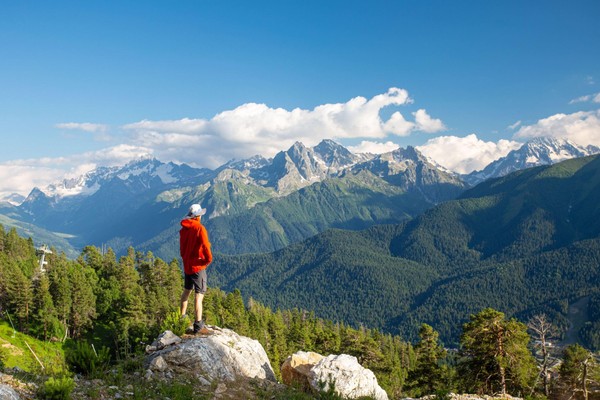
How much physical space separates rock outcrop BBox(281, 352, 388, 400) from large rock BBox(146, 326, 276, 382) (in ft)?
6.54

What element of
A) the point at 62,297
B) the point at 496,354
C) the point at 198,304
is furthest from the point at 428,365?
the point at 62,297

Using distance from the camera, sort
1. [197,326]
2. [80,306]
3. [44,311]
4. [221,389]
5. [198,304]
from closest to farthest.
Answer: [221,389] → [198,304] → [197,326] → [44,311] → [80,306]

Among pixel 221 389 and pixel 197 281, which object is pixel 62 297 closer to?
pixel 197 281

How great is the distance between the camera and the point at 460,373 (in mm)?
38281

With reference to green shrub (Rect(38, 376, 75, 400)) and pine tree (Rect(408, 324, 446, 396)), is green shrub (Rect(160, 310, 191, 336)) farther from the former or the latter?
pine tree (Rect(408, 324, 446, 396))

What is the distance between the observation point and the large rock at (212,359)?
49.6 ft

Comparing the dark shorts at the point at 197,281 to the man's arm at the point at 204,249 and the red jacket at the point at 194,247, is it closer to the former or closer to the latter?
the red jacket at the point at 194,247

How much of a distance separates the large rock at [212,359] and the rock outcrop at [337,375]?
6.54ft

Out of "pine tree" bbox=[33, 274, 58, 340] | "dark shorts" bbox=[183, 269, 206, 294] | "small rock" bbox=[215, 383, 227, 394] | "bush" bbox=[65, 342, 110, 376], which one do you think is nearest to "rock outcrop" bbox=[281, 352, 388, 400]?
"small rock" bbox=[215, 383, 227, 394]

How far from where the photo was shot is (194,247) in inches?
694

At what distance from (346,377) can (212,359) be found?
23.4 ft

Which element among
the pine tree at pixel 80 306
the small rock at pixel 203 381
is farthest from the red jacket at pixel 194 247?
the pine tree at pixel 80 306

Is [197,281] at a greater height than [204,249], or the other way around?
[204,249]

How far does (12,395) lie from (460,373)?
38.1 meters
